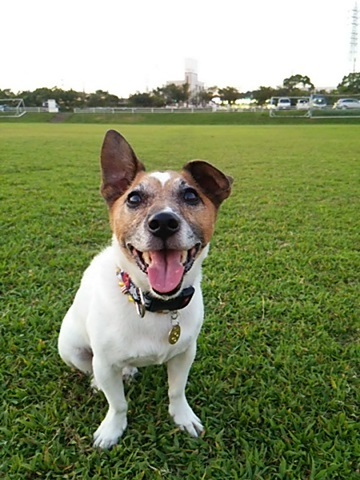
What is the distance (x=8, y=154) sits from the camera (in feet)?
36.6

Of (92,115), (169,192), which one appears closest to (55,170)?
(169,192)

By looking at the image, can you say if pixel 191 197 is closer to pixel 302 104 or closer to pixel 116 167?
pixel 116 167

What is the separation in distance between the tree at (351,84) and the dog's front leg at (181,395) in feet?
204

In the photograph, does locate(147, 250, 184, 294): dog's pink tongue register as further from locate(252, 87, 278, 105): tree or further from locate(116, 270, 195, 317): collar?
locate(252, 87, 278, 105): tree

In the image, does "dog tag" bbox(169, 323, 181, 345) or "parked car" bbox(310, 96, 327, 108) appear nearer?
"dog tag" bbox(169, 323, 181, 345)

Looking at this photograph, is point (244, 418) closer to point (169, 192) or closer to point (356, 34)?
point (169, 192)

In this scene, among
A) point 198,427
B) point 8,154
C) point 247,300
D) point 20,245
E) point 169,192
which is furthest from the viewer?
point 8,154

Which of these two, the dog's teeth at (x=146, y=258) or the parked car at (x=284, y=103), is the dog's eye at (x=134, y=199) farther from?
the parked car at (x=284, y=103)

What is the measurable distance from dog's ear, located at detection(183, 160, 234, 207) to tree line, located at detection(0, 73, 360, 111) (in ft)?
214

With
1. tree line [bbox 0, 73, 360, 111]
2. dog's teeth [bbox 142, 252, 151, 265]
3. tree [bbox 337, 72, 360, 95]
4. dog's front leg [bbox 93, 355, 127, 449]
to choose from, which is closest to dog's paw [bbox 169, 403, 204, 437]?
dog's front leg [bbox 93, 355, 127, 449]

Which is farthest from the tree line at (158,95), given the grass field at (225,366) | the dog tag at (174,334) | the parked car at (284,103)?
the dog tag at (174,334)

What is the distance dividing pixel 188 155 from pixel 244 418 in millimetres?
10026

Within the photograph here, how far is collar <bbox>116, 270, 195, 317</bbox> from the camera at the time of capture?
6.18 ft

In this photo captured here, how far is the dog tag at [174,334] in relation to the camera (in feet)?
6.33
